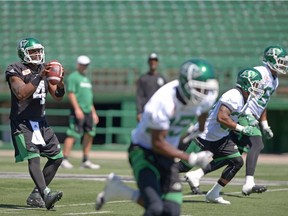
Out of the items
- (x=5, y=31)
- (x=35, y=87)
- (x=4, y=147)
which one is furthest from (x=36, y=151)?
(x=5, y=31)

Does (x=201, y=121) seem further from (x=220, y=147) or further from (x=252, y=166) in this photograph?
(x=252, y=166)

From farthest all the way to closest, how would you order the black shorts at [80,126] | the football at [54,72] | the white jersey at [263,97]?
1. the black shorts at [80,126]
2. the white jersey at [263,97]
3. the football at [54,72]

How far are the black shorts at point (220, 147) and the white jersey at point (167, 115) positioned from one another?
11.2 ft

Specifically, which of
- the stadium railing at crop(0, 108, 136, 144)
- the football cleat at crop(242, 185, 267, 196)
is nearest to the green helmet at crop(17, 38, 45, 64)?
the football cleat at crop(242, 185, 267, 196)

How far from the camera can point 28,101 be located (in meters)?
8.80

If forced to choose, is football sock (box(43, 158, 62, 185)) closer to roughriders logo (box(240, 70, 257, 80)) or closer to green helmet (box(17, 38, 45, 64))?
green helmet (box(17, 38, 45, 64))

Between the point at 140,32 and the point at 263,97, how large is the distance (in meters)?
13.6

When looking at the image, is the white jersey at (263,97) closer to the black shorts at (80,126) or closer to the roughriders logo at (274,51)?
the roughriders logo at (274,51)

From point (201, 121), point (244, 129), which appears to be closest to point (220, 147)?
point (244, 129)

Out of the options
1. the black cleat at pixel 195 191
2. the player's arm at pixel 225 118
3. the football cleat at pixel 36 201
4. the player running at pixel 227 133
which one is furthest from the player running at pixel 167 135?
the black cleat at pixel 195 191

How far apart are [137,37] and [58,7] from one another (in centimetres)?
276

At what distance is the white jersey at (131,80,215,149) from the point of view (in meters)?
6.25

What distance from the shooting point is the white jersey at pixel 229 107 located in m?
9.65

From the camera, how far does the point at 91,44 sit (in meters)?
24.3
